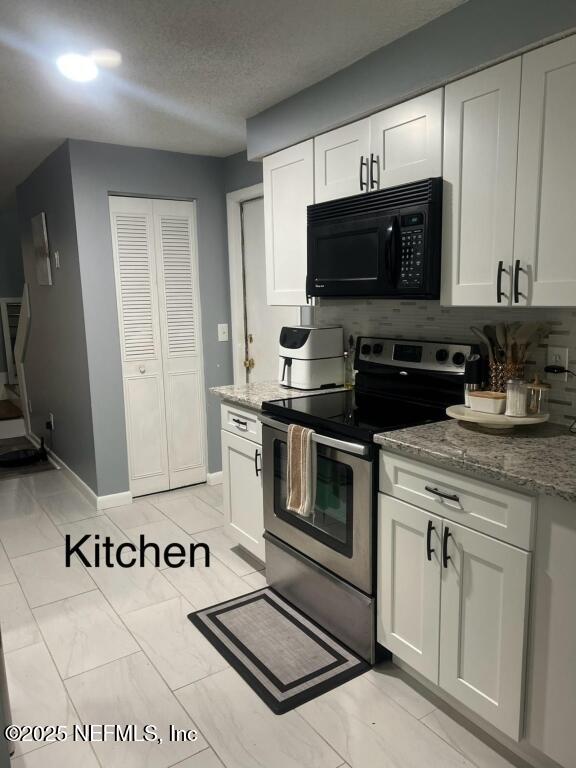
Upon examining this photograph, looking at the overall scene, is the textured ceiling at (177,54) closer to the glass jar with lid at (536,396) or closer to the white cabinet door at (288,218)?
the white cabinet door at (288,218)

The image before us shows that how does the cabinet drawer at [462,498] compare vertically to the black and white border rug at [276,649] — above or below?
above

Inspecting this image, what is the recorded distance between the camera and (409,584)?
1971 millimetres

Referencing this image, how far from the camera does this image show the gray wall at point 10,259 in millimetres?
6832

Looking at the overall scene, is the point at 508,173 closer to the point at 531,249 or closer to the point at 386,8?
the point at 531,249

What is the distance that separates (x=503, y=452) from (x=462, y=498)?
0.19 m

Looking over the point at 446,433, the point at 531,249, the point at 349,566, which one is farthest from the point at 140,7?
the point at 349,566

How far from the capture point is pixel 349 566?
220cm

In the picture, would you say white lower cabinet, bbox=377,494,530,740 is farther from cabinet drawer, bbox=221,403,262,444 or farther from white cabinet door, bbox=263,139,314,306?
white cabinet door, bbox=263,139,314,306

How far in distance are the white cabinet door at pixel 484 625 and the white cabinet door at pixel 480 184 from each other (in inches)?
33.3

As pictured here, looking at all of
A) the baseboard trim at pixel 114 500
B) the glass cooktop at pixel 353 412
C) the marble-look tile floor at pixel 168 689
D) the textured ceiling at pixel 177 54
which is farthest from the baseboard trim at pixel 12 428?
the glass cooktop at pixel 353 412

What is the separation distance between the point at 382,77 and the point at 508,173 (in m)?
0.75

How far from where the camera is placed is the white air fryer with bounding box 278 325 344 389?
287cm

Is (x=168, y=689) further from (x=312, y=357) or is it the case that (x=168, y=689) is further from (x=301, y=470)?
(x=312, y=357)

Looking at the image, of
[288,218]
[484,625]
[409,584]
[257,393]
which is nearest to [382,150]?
[288,218]
